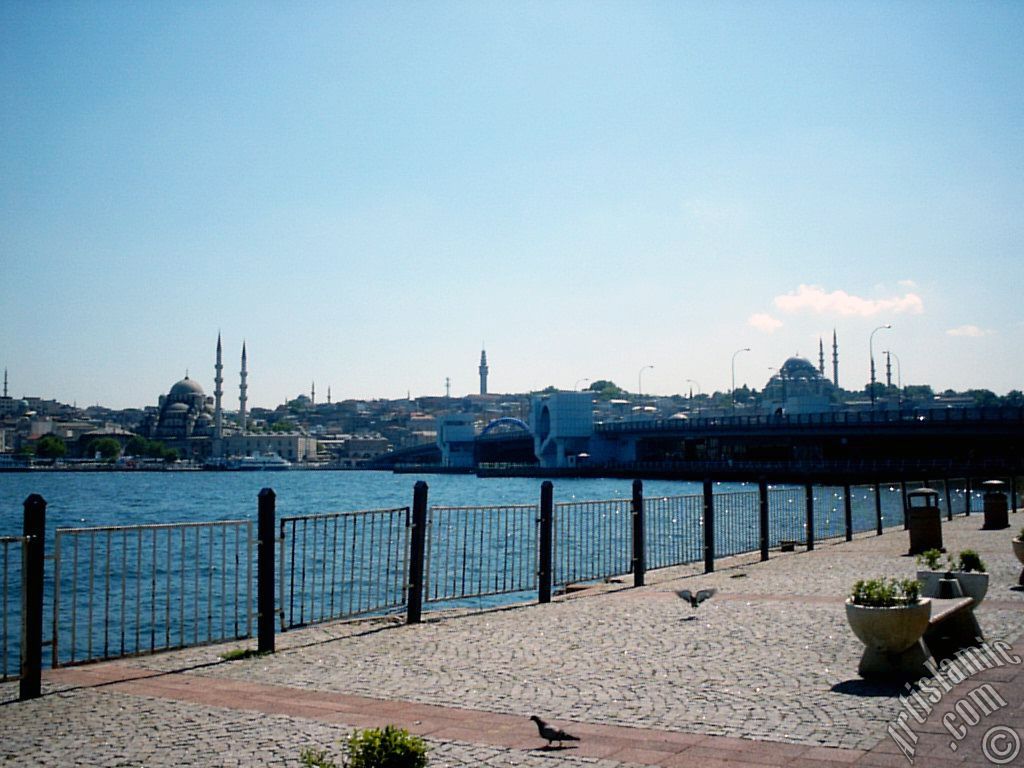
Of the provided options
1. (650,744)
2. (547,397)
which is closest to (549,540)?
(650,744)

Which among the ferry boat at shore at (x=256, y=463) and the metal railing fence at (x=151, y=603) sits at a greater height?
the metal railing fence at (x=151, y=603)

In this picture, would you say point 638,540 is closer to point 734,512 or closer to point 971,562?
point 971,562

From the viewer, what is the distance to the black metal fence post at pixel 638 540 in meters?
15.4

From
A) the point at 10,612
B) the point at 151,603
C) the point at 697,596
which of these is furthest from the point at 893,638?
the point at 10,612

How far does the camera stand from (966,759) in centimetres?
564

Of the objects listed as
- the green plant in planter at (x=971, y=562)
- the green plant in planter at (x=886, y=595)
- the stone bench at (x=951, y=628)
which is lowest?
the stone bench at (x=951, y=628)

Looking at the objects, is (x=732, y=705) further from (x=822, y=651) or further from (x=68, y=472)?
(x=68, y=472)

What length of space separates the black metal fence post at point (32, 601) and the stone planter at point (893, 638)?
244 inches

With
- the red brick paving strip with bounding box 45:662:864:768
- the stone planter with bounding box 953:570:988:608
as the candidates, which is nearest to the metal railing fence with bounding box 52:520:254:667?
the red brick paving strip with bounding box 45:662:864:768

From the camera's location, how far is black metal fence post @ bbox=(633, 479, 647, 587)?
15383 mm

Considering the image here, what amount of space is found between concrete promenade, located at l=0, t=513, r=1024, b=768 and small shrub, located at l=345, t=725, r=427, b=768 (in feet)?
5.49

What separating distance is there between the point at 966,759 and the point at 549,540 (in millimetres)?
8475

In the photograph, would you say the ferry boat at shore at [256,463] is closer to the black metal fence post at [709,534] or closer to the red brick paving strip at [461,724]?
the black metal fence post at [709,534]

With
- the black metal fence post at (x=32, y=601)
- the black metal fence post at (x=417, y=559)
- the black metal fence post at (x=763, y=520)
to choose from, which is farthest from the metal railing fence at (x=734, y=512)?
the black metal fence post at (x=32, y=601)
